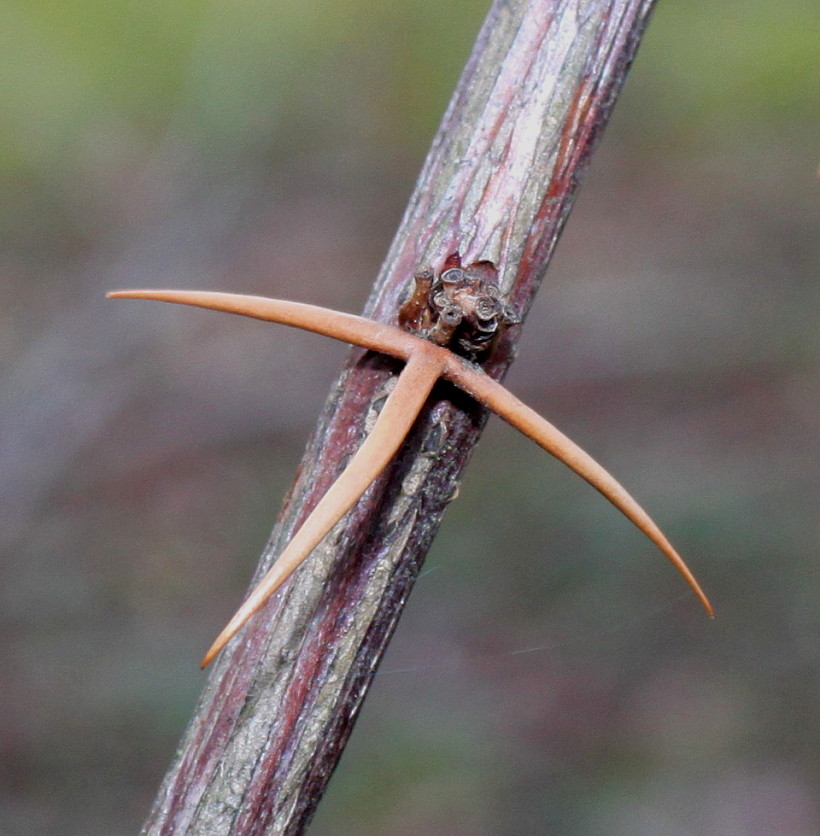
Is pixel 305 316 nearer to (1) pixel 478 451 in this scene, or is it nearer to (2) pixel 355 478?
(2) pixel 355 478

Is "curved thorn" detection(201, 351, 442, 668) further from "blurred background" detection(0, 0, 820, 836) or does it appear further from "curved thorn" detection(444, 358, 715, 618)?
"blurred background" detection(0, 0, 820, 836)

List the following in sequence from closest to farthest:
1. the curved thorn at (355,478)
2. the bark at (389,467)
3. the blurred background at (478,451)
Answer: the curved thorn at (355,478) → the bark at (389,467) → the blurred background at (478,451)

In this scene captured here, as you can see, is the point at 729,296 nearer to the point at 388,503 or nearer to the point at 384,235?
the point at 384,235

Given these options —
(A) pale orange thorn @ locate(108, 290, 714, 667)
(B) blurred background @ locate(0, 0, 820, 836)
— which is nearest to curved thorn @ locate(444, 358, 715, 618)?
(A) pale orange thorn @ locate(108, 290, 714, 667)

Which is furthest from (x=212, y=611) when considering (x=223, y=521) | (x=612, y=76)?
(x=612, y=76)

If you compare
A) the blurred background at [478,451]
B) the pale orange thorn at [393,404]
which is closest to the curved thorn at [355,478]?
the pale orange thorn at [393,404]

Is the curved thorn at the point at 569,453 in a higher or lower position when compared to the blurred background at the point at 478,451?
lower

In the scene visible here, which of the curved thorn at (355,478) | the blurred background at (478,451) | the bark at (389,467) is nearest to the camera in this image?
the curved thorn at (355,478)

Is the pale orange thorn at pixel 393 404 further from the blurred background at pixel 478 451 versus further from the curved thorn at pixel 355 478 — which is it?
the blurred background at pixel 478 451
